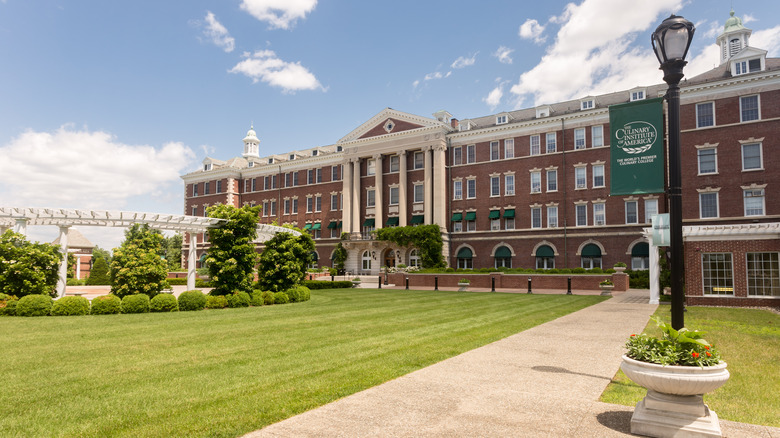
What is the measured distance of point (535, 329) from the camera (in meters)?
13.5

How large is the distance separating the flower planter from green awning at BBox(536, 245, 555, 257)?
42.0m

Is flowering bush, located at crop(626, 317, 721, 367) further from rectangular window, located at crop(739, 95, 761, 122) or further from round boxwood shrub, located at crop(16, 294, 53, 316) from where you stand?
rectangular window, located at crop(739, 95, 761, 122)

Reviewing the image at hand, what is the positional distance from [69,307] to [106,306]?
1.21m

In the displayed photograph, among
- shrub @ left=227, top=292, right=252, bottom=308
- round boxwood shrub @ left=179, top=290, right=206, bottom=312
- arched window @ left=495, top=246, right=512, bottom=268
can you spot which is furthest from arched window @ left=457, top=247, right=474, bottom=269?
round boxwood shrub @ left=179, top=290, right=206, bottom=312

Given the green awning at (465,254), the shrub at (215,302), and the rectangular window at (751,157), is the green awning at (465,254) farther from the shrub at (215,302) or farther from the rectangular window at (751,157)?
the shrub at (215,302)

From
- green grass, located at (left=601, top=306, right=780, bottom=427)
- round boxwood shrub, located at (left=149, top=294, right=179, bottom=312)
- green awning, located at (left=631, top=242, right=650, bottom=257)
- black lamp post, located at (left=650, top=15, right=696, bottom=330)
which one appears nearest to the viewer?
black lamp post, located at (left=650, top=15, right=696, bottom=330)

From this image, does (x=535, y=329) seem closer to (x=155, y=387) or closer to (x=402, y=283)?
(x=155, y=387)

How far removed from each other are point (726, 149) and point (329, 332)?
3934 centimetres

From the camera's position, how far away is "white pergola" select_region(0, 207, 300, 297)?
76.6 ft

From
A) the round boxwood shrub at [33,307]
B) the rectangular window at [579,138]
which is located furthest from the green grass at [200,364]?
the rectangular window at [579,138]

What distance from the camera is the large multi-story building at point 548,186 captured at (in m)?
36.3

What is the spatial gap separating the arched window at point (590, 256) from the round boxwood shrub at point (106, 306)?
3817cm

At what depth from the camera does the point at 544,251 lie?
1809 inches

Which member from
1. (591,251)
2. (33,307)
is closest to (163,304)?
(33,307)
